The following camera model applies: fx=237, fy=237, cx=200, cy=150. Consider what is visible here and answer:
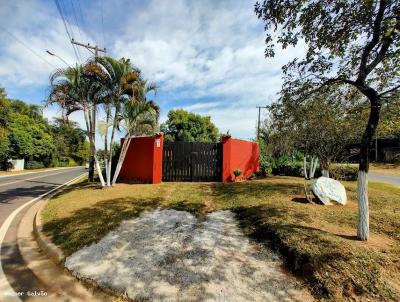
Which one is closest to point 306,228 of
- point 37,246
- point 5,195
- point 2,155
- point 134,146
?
point 37,246

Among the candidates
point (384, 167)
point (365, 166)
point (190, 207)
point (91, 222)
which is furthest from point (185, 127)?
point (365, 166)

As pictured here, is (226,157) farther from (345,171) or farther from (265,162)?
(345,171)

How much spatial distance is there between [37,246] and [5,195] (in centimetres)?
748

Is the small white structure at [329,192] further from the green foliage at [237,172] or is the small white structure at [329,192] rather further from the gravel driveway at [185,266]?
the green foliage at [237,172]

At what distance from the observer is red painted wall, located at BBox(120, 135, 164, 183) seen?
12086mm

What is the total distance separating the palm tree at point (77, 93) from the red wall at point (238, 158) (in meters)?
6.25

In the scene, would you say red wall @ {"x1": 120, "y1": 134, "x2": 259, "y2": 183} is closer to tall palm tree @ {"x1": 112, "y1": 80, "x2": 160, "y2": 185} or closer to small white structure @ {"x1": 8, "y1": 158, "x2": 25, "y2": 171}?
tall palm tree @ {"x1": 112, "y1": 80, "x2": 160, "y2": 185}

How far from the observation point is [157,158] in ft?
40.1

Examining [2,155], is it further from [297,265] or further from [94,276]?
[297,265]

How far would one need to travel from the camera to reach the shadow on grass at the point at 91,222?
493 cm

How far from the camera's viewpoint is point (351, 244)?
410 centimetres

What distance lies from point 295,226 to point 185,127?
92.7 ft

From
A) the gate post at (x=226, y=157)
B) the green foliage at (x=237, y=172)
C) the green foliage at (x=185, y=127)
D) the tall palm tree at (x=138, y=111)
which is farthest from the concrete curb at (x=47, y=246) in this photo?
the green foliage at (x=185, y=127)

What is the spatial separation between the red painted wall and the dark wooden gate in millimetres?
552
